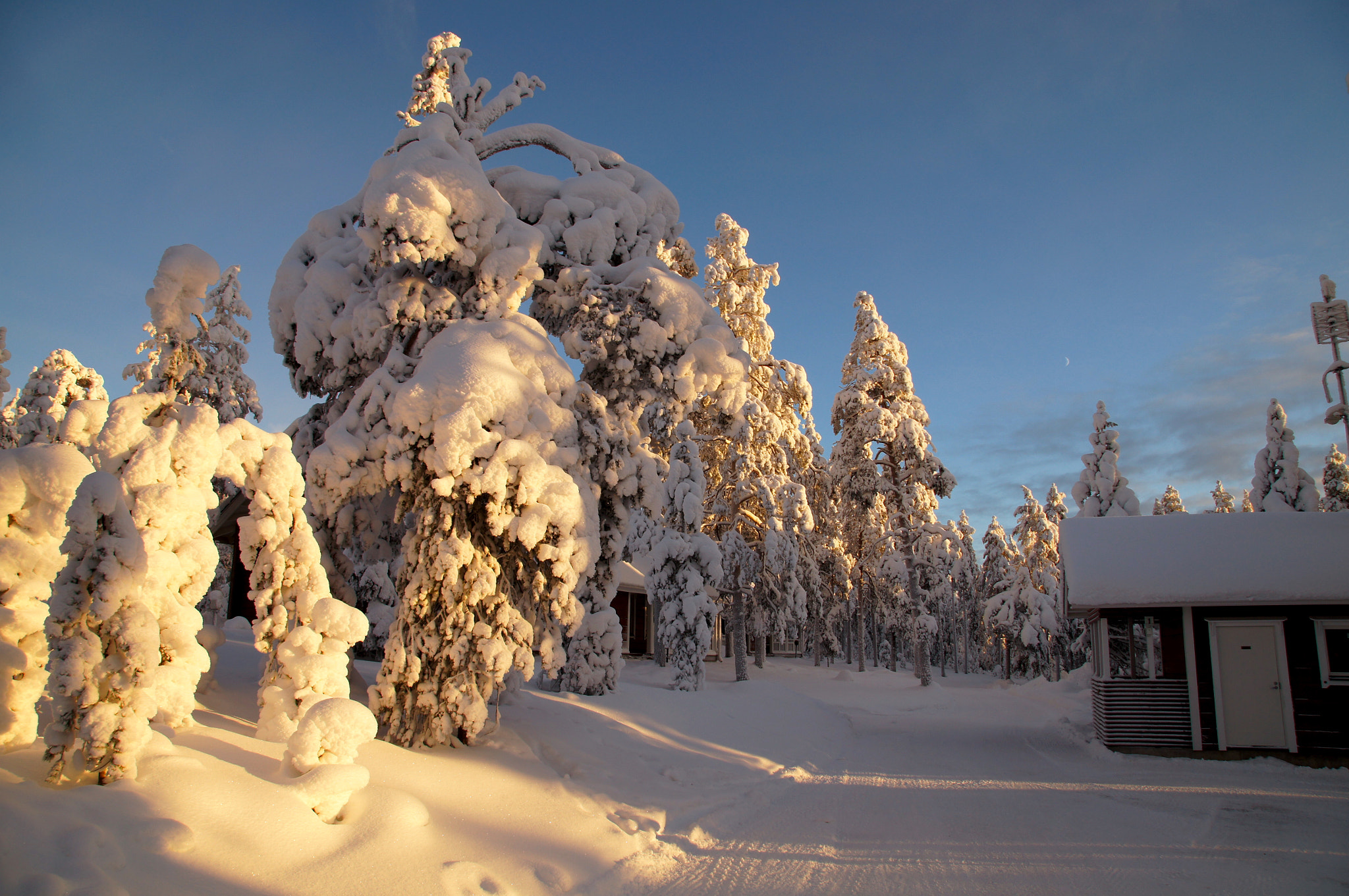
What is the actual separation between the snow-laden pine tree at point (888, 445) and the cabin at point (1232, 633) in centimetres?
1510

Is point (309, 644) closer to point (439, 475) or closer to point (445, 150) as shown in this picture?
point (439, 475)

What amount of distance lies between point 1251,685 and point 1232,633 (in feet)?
2.98

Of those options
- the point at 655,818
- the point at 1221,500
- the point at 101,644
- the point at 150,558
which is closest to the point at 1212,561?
the point at 655,818

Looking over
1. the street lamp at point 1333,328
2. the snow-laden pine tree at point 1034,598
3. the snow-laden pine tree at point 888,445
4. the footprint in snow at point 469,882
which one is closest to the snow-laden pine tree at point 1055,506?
the snow-laden pine tree at point 1034,598

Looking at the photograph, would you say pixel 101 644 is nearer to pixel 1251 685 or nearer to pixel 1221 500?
pixel 1251 685

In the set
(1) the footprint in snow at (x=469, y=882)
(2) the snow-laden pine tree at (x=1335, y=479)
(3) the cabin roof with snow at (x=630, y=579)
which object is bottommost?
(1) the footprint in snow at (x=469, y=882)

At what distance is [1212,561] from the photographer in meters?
13.1

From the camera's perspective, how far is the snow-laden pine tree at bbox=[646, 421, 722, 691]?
17672 millimetres

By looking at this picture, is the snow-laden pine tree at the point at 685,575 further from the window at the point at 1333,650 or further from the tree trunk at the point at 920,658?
the tree trunk at the point at 920,658

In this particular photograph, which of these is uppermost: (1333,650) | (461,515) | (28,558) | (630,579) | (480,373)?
(480,373)

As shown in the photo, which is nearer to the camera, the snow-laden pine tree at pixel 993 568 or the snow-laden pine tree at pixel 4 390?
the snow-laden pine tree at pixel 4 390

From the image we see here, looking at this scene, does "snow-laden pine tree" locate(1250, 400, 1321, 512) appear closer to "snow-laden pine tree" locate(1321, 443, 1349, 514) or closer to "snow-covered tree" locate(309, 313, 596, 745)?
"snow-laden pine tree" locate(1321, 443, 1349, 514)

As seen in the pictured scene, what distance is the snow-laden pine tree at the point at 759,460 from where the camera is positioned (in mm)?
23984

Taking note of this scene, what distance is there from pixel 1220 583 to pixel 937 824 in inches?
339
